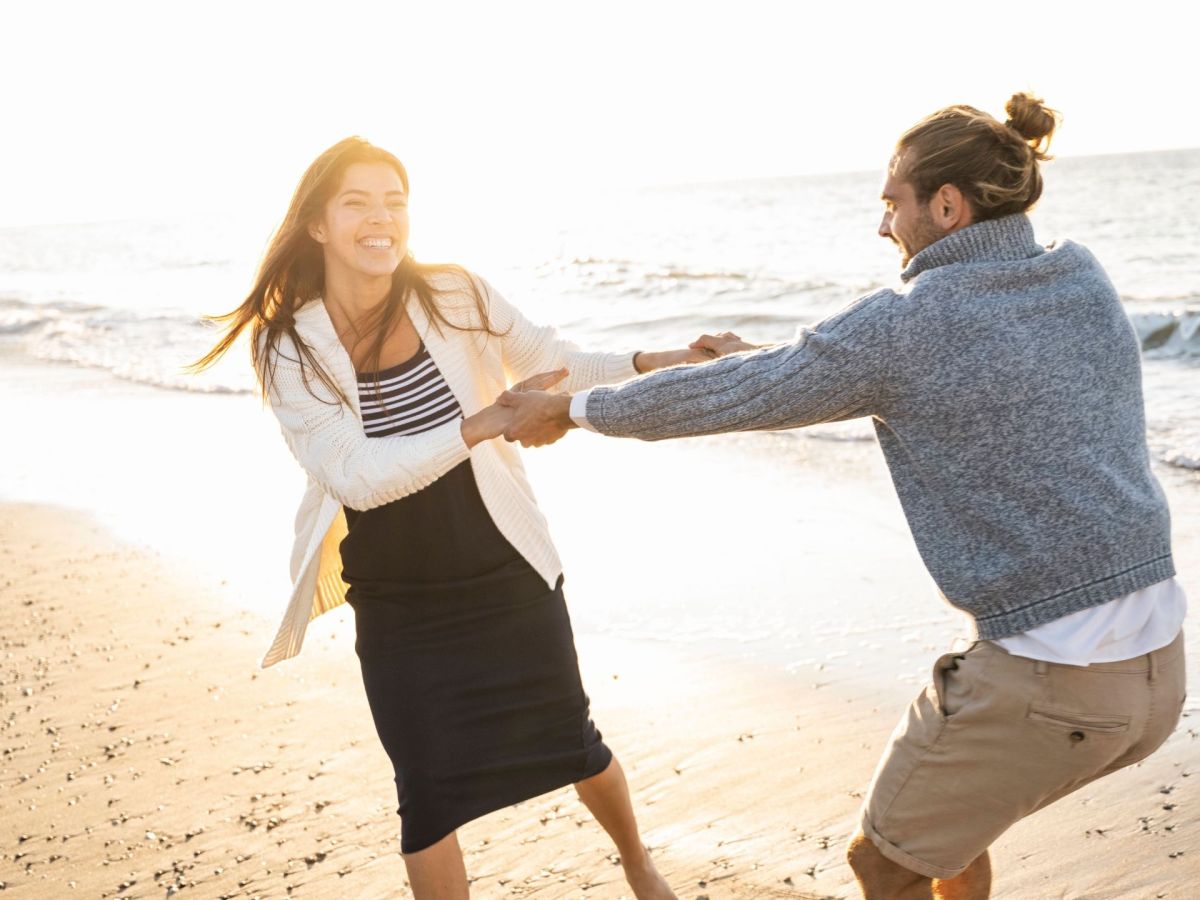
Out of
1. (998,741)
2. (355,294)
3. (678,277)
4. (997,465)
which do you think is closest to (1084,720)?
(998,741)

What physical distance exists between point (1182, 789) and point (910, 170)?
2.46m

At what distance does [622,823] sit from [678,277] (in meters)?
21.7

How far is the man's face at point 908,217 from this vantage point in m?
2.24

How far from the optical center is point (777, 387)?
7.25 ft

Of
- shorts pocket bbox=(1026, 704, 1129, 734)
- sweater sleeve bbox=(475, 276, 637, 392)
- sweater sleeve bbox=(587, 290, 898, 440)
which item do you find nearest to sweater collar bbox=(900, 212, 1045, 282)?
sweater sleeve bbox=(587, 290, 898, 440)

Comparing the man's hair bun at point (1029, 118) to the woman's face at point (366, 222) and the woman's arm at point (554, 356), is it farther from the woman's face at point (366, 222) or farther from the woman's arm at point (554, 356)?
the woman's face at point (366, 222)

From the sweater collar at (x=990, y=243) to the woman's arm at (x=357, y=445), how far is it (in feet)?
3.69

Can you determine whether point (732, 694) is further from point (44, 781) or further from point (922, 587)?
point (44, 781)

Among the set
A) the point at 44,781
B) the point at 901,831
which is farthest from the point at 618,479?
the point at 901,831

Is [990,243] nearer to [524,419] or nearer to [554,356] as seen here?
[524,419]

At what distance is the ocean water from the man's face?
1.47m

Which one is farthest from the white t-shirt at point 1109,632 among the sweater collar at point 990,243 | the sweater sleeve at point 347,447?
the sweater sleeve at point 347,447

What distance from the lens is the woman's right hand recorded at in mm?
2830

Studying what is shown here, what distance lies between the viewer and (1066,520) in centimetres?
208
